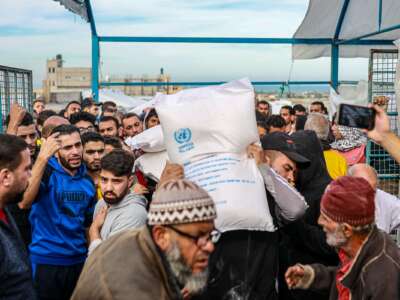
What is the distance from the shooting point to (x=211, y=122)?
9.53 feet

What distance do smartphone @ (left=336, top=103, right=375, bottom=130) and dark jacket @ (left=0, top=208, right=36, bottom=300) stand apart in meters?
1.61

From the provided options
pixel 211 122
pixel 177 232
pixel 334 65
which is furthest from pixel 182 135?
pixel 334 65

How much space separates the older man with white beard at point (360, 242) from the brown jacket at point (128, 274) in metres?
0.87

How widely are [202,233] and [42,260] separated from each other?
2160 millimetres

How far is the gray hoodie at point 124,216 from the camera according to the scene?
3.29 m

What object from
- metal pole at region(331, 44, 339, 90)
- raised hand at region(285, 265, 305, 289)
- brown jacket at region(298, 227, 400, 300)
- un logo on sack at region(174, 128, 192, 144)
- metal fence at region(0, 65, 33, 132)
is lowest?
raised hand at region(285, 265, 305, 289)

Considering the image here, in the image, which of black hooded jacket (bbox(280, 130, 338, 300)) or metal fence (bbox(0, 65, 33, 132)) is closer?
black hooded jacket (bbox(280, 130, 338, 300))

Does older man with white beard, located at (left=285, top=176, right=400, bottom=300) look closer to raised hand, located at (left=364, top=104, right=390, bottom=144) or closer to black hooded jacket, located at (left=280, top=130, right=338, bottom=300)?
raised hand, located at (left=364, top=104, right=390, bottom=144)

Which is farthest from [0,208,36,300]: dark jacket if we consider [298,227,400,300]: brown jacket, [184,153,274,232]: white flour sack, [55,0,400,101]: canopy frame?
[55,0,400,101]: canopy frame

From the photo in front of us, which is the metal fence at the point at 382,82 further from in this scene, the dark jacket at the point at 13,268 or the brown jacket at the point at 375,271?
the dark jacket at the point at 13,268

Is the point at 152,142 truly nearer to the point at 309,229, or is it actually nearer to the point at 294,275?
the point at 309,229

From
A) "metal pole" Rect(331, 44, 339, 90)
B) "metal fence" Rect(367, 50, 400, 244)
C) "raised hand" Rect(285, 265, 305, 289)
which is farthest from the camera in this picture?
"metal pole" Rect(331, 44, 339, 90)

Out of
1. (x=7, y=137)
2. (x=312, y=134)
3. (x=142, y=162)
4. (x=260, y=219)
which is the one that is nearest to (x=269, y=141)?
(x=312, y=134)

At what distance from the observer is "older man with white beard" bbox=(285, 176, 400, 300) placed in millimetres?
2385
